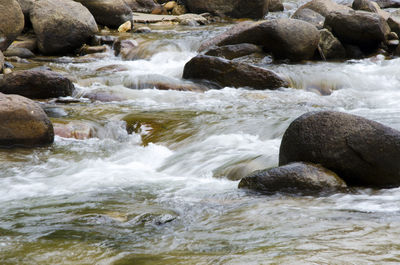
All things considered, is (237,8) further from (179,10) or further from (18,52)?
(18,52)

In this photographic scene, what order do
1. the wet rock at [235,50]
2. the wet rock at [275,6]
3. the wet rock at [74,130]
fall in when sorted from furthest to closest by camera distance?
the wet rock at [275,6] < the wet rock at [235,50] < the wet rock at [74,130]

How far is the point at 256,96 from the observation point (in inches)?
376

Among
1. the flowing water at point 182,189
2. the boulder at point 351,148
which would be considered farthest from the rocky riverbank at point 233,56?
the flowing water at point 182,189

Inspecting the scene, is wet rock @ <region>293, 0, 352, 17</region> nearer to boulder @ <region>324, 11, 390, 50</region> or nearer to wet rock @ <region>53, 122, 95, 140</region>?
boulder @ <region>324, 11, 390, 50</region>

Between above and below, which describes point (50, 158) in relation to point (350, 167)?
below

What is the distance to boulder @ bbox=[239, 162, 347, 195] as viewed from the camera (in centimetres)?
467

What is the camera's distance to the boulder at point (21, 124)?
664 centimetres

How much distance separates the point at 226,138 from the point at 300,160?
2.07 meters

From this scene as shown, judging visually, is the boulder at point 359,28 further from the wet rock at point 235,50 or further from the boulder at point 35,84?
the boulder at point 35,84

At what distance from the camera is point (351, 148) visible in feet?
16.1

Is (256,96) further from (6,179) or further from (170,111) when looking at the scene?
(6,179)

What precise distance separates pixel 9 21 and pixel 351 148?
9.58 meters

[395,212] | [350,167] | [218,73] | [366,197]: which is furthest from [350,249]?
[218,73]

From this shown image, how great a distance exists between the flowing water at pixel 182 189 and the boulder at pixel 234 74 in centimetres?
29
